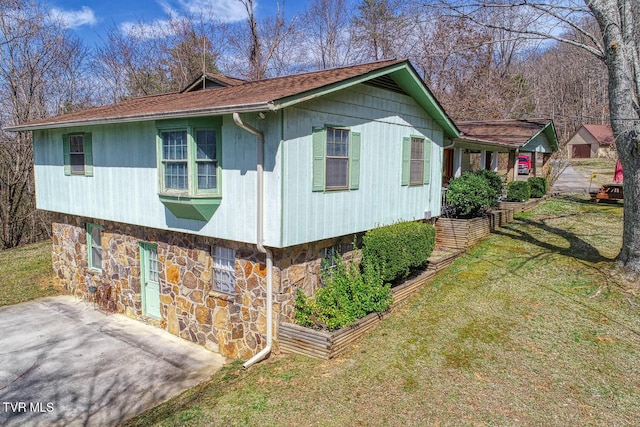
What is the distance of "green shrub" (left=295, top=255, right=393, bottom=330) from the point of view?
25.6ft

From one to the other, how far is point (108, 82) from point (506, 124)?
23581mm

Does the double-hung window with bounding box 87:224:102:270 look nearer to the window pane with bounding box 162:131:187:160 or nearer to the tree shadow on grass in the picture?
the window pane with bounding box 162:131:187:160

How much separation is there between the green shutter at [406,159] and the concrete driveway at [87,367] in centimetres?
586

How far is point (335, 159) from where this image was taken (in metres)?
8.20

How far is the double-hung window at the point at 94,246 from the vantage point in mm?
11875

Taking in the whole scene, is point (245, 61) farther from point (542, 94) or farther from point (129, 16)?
point (542, 94)

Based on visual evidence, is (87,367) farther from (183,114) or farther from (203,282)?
(183,114)

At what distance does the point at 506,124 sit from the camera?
864 inches

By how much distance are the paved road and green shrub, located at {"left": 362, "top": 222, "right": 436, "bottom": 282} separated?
1724cm

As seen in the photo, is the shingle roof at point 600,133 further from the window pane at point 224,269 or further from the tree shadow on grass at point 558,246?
the window pane at point 224,269

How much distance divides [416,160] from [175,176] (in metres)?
5.95

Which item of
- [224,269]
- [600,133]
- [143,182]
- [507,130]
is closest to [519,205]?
[507,130]

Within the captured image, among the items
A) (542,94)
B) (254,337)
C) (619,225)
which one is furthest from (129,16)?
(542,94)

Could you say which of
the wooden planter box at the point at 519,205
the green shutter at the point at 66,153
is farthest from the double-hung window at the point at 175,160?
the wooden planter box at the point at 519,205
